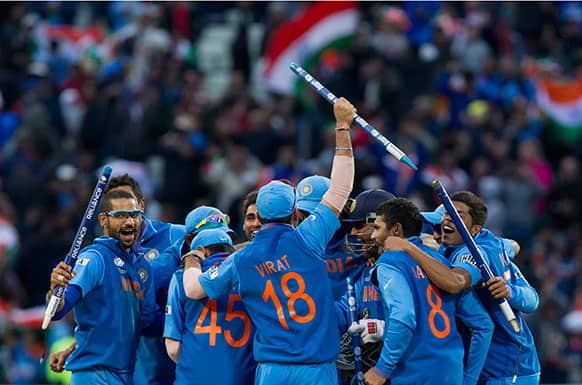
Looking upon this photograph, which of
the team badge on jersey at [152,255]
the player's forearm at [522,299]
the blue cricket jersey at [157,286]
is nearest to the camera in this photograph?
the player's forearm at [522,299]

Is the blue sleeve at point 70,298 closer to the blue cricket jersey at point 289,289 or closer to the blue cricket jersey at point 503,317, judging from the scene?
the blue cricket jersey at point 289,289

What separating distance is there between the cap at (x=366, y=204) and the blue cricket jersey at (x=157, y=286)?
1.60 meters

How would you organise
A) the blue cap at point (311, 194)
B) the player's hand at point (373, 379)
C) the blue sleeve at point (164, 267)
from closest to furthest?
the player's hand at point (373, 379) → the blue cap at point (311, 194) → the blue sleeve at point (164, 267)

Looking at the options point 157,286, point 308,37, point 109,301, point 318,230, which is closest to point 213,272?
point 318,230

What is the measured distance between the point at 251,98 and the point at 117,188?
10.6 meters

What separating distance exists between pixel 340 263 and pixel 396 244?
1.13 metres

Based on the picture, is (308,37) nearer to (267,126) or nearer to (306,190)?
(267,126)

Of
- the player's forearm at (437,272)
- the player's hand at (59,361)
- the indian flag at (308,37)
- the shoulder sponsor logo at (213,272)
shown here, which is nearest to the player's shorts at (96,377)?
the player's hand at (59,361)

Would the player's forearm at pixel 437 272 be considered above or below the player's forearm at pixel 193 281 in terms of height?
above

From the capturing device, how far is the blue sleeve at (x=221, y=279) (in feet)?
31.5

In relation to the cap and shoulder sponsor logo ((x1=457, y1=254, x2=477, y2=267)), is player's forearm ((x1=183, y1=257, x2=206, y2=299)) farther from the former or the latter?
shoulder sponsor logo ((x1=457, y1=254, x2=477, y2=267))

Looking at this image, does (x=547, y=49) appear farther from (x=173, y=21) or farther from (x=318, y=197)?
(x=318, y=197)

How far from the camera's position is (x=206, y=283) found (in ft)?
31.6

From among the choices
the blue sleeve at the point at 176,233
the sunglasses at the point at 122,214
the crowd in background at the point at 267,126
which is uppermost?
the crowd in background at the point at 267,126
